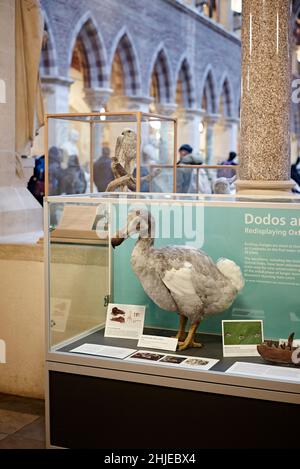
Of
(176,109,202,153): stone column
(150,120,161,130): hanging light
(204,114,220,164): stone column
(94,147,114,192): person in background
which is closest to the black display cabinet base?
(150,120,161,130): hanging light

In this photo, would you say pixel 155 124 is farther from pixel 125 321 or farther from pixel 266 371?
pixel 266 371

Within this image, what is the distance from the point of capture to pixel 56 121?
4.74 meters

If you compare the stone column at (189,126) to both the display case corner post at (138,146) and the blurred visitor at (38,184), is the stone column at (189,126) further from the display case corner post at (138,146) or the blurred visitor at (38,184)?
the display case corner post at (138,146)

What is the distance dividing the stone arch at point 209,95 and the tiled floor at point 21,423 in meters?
17.9

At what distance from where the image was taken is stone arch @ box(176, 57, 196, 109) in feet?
64.7

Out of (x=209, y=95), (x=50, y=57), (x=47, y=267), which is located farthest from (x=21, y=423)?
(x=209, y=95)

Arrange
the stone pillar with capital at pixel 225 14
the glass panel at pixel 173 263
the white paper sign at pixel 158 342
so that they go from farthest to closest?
the stone pillar with capital at pixel 225 14
the white paper sign at pixel 158 342
the glass panel at pixel 173 263

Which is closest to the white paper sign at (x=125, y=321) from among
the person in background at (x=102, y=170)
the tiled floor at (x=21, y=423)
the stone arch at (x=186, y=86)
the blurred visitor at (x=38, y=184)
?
the tiled floor at (x=21, y=423)

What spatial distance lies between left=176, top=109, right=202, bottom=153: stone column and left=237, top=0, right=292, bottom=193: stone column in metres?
15.1

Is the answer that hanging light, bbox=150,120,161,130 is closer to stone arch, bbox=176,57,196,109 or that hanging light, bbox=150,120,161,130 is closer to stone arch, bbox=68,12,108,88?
stone arch, bbox=68,12,108,88

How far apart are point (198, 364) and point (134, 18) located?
1421 centimetres

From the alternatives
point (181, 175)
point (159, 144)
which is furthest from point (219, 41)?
point (159, 144)

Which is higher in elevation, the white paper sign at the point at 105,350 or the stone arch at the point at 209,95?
the stone arch at the point at 209,95

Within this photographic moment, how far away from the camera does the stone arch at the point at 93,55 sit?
14898 millimetres
